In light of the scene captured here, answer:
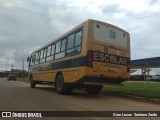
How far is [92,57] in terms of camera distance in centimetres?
1277

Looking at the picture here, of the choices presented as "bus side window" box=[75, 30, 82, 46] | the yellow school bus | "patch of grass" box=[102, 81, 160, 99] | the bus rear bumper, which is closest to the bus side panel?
the yellow school bus

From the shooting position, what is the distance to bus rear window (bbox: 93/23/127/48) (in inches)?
525

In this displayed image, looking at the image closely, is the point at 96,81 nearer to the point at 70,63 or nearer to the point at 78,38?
the point at 70,63

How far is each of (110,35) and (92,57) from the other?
6.15ft

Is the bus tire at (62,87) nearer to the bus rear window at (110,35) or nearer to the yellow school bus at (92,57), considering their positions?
the yellow school bus at (92,57)

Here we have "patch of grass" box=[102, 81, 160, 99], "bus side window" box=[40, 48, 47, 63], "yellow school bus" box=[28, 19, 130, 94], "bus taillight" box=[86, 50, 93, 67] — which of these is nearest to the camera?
"bus taillight" box=[86, 50, 93, 67]

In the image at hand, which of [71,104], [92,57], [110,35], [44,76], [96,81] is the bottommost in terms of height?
[71,104]

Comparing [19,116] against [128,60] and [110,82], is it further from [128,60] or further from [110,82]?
[128,60]

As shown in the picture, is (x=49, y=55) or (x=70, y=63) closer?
(x=70, y=63)

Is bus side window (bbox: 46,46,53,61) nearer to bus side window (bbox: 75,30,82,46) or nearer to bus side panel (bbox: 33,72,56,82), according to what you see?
bus side panel (bbox: 33,72,56,82)

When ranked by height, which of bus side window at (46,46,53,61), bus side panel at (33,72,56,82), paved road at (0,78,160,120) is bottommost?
paved road at (0,78,160,120)

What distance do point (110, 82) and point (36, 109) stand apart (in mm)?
5622

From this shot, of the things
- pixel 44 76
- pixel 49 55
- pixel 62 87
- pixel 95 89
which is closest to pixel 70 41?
pixel 62 87

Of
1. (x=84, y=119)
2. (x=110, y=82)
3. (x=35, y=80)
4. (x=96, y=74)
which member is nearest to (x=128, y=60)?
(x=110, y=82)
